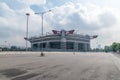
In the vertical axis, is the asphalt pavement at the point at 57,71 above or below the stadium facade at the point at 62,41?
below

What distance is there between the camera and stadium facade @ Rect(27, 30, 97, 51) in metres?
164

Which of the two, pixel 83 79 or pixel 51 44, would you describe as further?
pixel 51 44

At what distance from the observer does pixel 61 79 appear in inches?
533

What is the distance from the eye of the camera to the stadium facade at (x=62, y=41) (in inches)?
6471

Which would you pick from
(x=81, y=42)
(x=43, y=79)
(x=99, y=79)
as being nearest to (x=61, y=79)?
(x=43, y=79)

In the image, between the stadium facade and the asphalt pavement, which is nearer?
the asphalt pavement

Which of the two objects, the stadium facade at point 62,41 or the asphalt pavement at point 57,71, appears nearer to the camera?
the asphalt pavement at point 57,71

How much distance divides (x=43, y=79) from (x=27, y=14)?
76.0 meters

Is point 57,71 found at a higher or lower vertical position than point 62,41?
lower

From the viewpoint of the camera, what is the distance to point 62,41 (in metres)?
164

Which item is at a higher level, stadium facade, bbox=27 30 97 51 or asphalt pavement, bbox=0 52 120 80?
stadium facade, bbox=27 30 97 51

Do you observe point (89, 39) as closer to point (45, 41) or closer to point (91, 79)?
point (45, 41)

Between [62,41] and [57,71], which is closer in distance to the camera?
[57,71]

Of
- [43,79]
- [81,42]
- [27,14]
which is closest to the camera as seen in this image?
[43,79]
